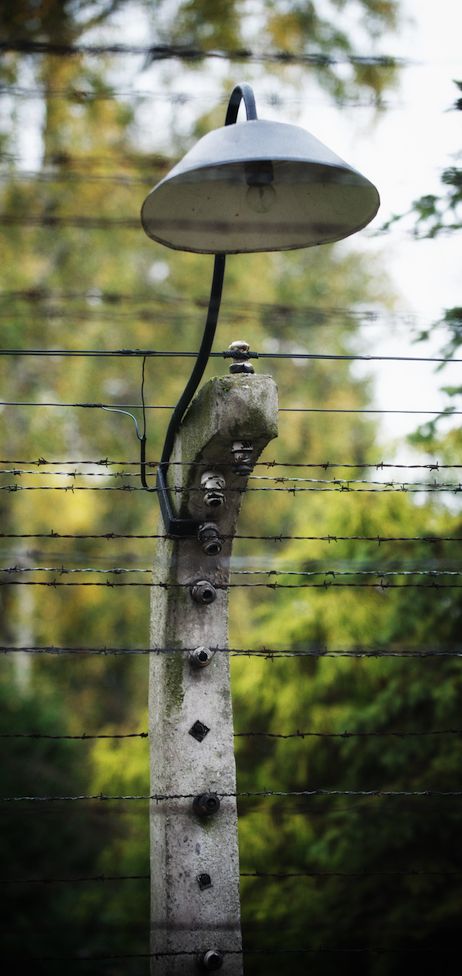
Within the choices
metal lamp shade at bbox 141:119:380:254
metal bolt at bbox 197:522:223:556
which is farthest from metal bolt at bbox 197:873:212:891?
metal lamp shade at bbox 141:119:380:254

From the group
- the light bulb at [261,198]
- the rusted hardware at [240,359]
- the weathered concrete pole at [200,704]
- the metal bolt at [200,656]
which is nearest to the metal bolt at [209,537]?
the weathered concrete pole at [200,704]

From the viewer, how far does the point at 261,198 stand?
291 cm

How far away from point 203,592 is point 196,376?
2.44 ft

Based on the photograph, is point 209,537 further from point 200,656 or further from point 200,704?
point 200,704

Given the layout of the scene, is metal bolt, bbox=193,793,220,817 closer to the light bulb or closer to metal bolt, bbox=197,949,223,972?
metal bolt, bbox=197,949,223,972

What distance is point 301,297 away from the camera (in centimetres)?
1417

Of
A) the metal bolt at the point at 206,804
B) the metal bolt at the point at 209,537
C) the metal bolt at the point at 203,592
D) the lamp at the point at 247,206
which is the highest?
the lamp at the point at 247,206

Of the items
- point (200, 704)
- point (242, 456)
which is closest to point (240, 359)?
point (242, 456)

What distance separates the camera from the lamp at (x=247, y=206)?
262 cm

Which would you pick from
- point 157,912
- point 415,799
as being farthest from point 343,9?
point 157,912

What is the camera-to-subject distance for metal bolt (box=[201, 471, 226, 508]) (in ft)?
9.88

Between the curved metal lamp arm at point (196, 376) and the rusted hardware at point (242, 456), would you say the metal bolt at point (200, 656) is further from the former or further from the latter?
the rusted hardware at point (242, 456)

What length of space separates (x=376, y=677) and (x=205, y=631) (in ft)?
14.6

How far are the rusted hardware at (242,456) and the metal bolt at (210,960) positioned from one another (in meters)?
1.57
